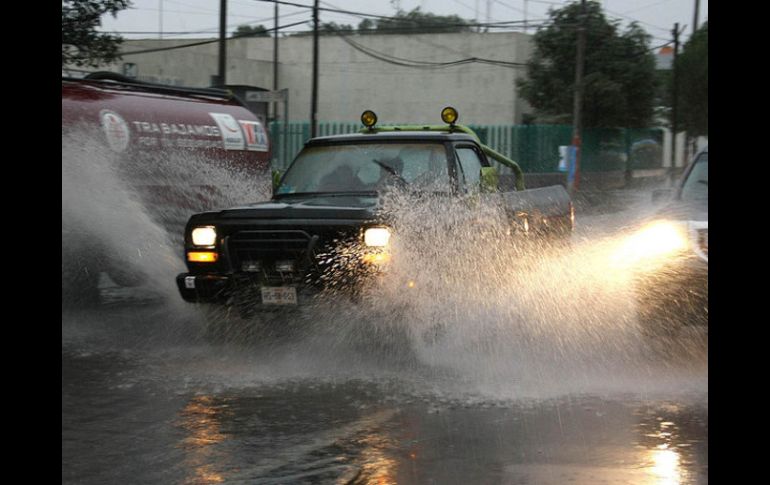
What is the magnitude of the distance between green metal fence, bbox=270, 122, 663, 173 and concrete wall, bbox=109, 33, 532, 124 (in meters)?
5.36

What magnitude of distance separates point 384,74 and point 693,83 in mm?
14208

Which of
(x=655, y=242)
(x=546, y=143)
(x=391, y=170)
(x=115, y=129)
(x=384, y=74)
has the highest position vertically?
(x=384, y=74)

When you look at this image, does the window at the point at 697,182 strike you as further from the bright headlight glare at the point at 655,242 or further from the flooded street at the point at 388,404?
the flooded street at the point at 388,404

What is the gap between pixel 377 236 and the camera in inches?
287

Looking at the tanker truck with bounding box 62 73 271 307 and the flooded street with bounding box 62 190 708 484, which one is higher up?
the tanker truck with bounding box 62 73 271 307

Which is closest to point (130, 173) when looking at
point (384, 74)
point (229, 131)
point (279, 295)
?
point (229, 131)

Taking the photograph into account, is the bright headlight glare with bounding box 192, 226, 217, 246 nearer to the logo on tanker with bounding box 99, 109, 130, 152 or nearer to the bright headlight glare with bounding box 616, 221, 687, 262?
the logo on tanker with bounding box 99, 109, 130, 152

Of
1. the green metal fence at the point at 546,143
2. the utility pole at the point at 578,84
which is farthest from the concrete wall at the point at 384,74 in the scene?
the utility pole at the point at 578,84

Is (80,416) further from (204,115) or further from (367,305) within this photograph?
A: (204,115)

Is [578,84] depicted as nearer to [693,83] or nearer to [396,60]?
[693,83]

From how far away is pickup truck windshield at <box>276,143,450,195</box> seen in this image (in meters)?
8.48

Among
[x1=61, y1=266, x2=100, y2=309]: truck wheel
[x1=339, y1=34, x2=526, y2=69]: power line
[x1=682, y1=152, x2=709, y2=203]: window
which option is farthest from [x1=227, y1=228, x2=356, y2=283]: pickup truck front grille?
[x1=339, y1=34, x2=526, y2=69]: power line

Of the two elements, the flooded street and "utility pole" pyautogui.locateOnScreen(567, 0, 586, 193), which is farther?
"utility pole" pyautogui.locateOnScreen(567, 0, 586, 193)
